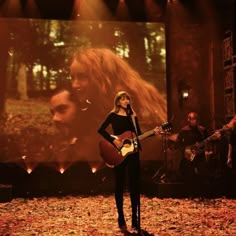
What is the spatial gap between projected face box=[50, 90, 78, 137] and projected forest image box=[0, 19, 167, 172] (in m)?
0.11

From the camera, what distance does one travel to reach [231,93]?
9.16m

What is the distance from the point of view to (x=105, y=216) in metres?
5.90

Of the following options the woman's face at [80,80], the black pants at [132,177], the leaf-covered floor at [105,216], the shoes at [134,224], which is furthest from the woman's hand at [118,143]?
the woman's face at [80,80]

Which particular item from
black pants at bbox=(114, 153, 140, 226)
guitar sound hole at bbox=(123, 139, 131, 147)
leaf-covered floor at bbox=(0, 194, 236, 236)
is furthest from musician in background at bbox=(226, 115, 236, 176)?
guitar sound hole at bbox=(123, 139, 131, 147)

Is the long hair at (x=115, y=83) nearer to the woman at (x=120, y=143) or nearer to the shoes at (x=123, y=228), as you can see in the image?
the woman at (x=120, y=143)

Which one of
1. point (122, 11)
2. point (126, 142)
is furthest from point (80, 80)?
point (126, 142)

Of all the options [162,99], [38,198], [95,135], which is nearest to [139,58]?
[162,99]

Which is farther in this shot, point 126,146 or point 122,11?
point 122,11

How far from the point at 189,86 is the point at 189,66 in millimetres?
490

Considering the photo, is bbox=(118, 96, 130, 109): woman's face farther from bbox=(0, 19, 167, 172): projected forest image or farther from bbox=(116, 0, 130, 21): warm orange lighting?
bbox=(116, 0, 130, 21): warm orange lighting

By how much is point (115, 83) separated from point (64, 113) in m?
1.33

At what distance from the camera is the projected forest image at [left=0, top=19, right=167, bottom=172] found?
8422 millimetres

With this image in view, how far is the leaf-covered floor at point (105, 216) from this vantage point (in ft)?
16.4

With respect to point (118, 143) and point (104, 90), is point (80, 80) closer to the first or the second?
point (104, 90)
